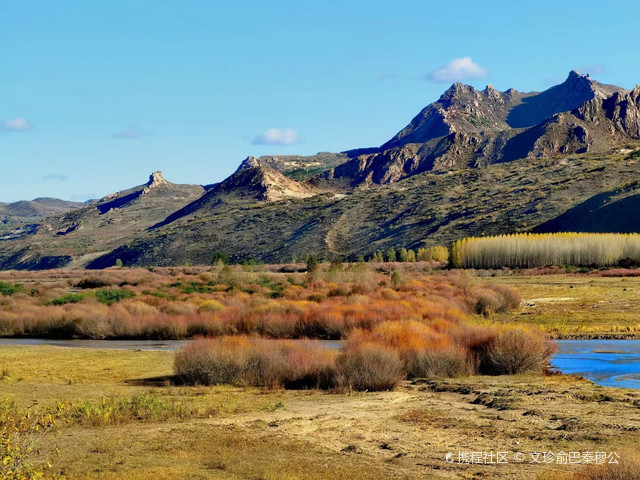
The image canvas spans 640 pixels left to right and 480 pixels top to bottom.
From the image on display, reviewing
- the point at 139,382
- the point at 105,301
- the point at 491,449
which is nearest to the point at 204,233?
the point at 105,301

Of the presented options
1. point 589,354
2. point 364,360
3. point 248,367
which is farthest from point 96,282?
point 364,360

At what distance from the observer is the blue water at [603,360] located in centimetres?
2278

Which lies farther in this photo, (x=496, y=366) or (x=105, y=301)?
(x=105, y=301)

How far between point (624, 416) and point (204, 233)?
14980 centimetres

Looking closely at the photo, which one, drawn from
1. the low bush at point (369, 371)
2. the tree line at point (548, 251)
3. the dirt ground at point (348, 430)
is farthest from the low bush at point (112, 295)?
the tree line at point (548, 251)

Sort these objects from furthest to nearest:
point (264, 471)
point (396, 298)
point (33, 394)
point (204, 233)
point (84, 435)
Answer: point (204, 233) < point (396, 298) < point (33, 394) < point (84, 435) < point (264, 471)

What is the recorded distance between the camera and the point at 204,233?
533ft

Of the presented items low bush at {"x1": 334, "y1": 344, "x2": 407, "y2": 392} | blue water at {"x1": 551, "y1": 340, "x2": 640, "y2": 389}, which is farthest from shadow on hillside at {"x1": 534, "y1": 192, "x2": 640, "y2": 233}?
low bush at {"x1": 334, "y1": 344, "x2": 407, "y2": 392}

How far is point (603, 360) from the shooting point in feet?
89.0

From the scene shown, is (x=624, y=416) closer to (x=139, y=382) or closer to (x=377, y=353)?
(x=377, y=353)

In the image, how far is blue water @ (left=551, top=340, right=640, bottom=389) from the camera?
22.8 meters

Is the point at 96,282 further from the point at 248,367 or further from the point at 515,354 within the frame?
the point at 515,354

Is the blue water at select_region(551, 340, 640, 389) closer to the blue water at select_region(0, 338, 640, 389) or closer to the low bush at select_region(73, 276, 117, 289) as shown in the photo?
the blue water at select_region(0, 338, 640, 389)

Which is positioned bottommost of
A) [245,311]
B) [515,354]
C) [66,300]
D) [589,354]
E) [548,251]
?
[589,354]
